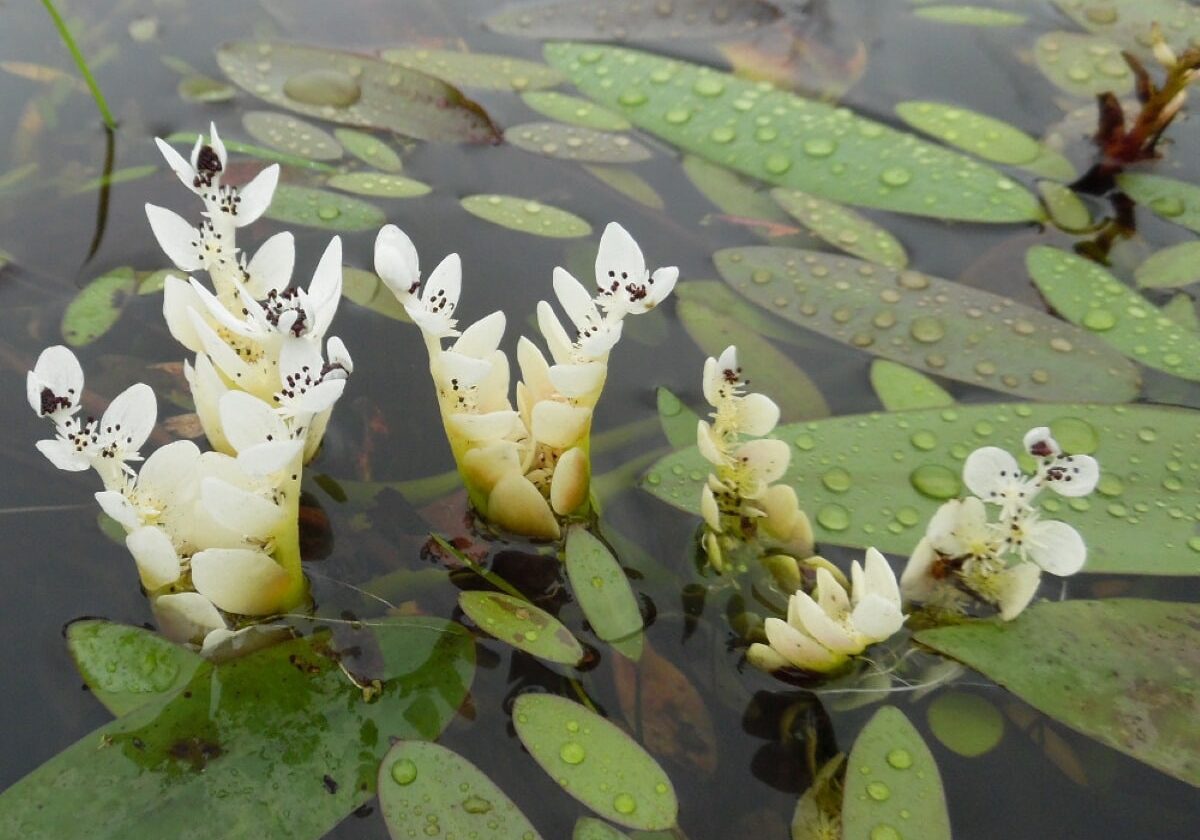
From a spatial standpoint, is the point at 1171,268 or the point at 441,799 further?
the point at 1171,268

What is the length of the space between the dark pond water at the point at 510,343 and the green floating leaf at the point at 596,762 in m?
0.05

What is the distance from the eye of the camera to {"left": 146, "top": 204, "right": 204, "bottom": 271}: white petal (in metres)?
1.21

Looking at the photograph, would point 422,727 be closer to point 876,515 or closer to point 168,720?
point 168,720

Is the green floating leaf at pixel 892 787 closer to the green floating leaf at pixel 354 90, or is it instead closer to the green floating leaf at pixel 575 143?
the green floating leaf at pixel 575 143

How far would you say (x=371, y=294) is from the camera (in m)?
1.65

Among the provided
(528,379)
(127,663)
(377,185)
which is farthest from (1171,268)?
(127,663)

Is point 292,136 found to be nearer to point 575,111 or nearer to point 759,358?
point 575,111

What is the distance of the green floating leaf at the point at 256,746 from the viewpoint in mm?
1033

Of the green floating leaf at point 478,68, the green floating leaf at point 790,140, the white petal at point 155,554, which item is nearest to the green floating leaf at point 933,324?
the green floating leaf at point 790,140

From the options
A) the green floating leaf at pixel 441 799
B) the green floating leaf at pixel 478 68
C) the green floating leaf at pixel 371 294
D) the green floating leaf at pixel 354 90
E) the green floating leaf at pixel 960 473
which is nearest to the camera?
the green floating leaf at pixel 441 799

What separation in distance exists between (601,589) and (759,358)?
57 centimetres

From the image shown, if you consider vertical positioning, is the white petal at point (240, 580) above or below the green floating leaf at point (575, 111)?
below

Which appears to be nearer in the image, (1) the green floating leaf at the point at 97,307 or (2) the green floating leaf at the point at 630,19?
(1) the green floating leaf at the point at 97,307

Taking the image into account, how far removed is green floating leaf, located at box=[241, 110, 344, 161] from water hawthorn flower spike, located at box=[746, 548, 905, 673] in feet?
4.33
